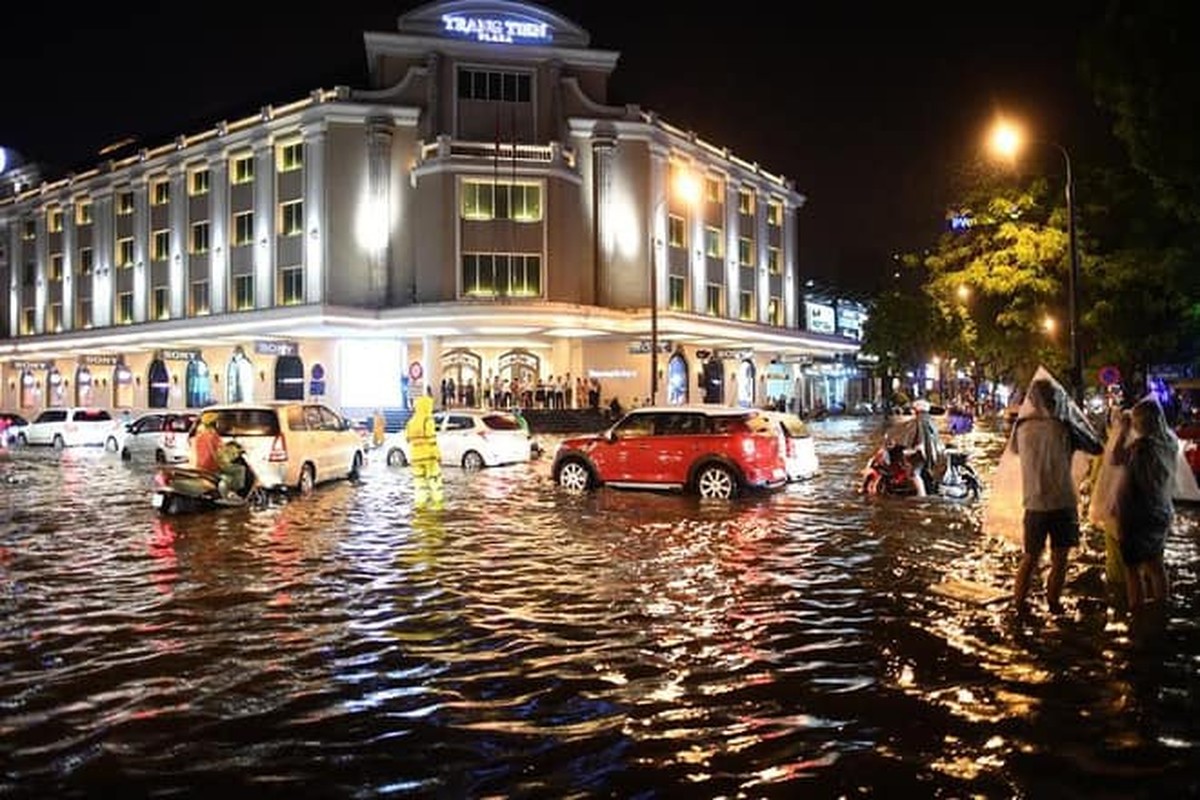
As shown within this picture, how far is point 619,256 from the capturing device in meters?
50.6

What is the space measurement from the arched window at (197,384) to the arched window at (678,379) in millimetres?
24484

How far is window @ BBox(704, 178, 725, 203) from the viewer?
190ft

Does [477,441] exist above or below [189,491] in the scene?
above

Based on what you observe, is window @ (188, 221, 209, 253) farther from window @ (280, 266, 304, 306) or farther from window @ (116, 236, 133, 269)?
window @ (280, 266, 304, 306)

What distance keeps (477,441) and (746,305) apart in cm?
4067

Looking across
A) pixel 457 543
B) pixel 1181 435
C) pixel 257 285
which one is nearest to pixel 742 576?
pixel 457 543

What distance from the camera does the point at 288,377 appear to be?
50.5 meters

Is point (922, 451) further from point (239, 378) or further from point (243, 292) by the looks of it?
point (243, 292)

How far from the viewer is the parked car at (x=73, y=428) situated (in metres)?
36.9

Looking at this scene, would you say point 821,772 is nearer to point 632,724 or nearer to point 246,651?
point 632,724

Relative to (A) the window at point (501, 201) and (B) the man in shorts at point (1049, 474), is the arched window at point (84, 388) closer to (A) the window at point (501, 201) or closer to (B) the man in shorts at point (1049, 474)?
(A) the window at point (501, 201)

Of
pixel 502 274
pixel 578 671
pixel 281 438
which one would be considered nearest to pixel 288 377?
pixel 502 274

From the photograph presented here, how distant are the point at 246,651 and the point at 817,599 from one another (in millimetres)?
4709

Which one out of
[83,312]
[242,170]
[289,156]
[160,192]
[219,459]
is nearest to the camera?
[219,459]
